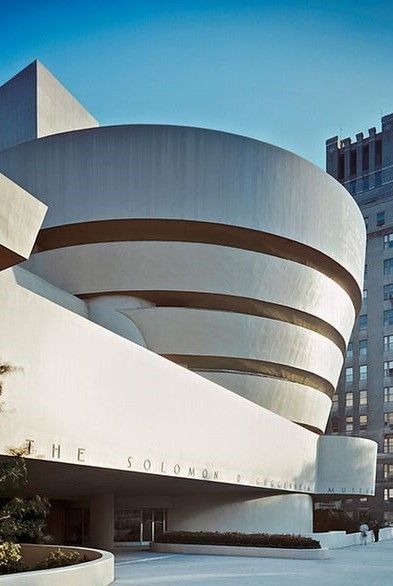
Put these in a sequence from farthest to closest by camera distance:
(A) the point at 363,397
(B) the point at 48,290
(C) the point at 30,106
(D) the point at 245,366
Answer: (A) the point at 363,397, (C) the point at 30,106, (D) the point at 245,366, (B) the point at 48,290

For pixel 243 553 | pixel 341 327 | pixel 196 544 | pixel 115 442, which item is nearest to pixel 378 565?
pixel 243 553

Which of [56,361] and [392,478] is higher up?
[56,361]

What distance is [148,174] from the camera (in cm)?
3222

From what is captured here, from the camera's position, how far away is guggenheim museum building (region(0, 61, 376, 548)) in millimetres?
26344

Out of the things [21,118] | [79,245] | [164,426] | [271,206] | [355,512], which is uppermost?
[21,118]

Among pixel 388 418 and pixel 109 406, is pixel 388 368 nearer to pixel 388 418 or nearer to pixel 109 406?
pixel 388 418

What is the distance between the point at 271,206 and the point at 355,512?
60.7m

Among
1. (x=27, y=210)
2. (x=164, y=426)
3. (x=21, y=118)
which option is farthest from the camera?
(x=21, y=118)

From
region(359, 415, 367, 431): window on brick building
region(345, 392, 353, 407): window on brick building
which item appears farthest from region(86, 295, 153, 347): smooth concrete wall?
region(345, 392, 353, 407): window on brick building

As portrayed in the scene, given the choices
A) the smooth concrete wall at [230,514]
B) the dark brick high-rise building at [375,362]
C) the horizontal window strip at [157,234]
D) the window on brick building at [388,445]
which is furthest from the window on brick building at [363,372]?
the horizontal window strip at [157,234]

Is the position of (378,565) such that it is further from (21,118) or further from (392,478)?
(392,478)

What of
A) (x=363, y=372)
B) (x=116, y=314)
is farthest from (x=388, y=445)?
(x=116, y=314)

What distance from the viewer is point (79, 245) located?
32.7m

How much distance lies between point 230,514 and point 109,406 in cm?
1681
